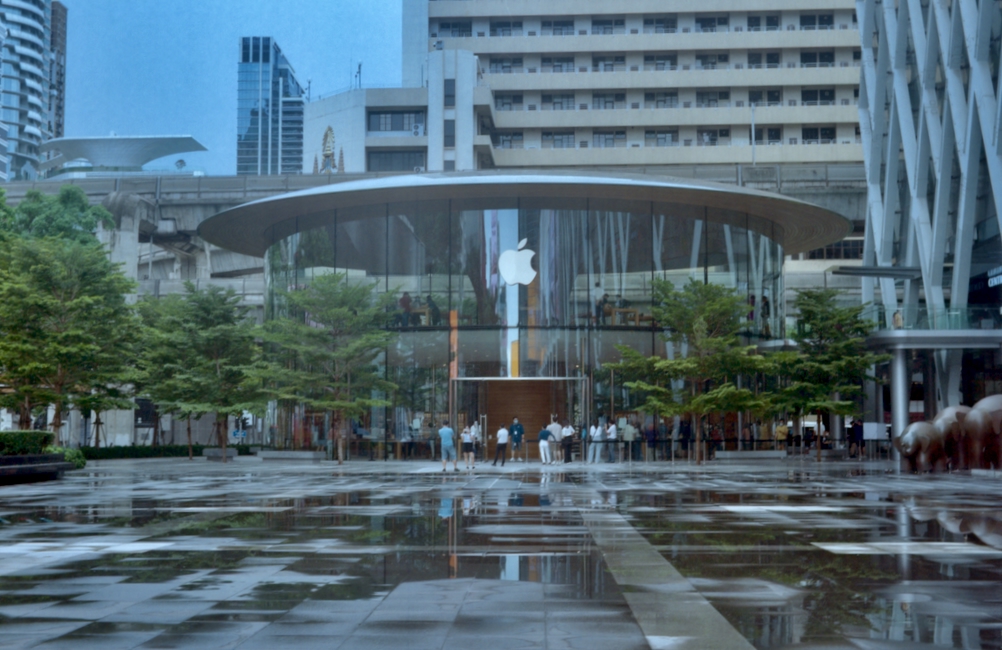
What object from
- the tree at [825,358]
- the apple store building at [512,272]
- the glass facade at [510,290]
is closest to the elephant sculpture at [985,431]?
the tree at [825,358]

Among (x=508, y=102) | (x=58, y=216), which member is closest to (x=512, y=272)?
(x=58, y=216)

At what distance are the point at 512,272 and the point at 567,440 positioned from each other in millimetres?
6813

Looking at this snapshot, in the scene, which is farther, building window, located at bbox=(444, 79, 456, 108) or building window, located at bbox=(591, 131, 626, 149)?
building window, located at bbox=(591, 131, 626, 149)

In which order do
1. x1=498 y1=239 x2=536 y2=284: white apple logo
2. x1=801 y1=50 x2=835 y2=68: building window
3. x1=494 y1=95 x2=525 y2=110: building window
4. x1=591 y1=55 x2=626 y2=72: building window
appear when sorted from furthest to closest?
x1=494 y1=95 x2=525 y2=110: building window, x1=591 y1=55 x2=626 y2=72: building window, x1=801 y1=50 x2=835 y2=68: building window, x1=498 y1=239 x2=536 y2=284: white apple logo

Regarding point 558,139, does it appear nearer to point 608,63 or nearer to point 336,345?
point 608,63

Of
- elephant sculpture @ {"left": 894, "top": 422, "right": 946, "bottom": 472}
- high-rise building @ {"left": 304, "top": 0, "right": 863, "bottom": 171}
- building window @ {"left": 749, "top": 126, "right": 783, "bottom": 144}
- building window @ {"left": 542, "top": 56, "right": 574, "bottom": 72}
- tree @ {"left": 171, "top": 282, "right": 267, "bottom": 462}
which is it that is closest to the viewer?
elephant sculpture @ {"left": 894, "top": 422, "right": 946, "bottom": 472}

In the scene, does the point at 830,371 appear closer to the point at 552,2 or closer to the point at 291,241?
the point at 291,241

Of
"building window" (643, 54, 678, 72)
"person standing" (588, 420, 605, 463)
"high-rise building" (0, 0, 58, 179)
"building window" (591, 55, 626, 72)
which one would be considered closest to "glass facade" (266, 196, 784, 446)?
"person standing" (588, 420, 605, 463)

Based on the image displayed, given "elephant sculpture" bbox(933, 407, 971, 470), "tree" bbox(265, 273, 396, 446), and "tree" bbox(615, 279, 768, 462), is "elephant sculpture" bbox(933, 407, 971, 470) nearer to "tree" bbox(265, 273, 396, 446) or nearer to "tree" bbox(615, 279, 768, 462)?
"tree" bbox(615, 279, 768, 462)

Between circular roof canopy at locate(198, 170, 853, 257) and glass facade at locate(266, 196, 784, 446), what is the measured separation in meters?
0.30

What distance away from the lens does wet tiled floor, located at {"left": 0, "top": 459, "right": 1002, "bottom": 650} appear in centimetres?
799

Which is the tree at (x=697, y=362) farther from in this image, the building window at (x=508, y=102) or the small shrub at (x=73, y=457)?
the building window at (x=508, y=102)

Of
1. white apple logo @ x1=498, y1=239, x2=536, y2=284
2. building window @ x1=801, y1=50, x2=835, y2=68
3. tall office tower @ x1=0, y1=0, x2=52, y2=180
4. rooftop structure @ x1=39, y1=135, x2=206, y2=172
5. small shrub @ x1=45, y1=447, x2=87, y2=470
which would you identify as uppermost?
tall office tower @ x1=0, y1=0, x2=52, y2=180

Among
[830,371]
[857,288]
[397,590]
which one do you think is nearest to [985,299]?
[857,288]
